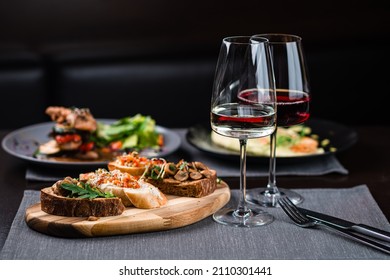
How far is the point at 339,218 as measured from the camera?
6.03 feet

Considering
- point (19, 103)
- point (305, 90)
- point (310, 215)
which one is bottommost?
point (19, 103)

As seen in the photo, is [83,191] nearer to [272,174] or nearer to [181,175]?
[181,175]

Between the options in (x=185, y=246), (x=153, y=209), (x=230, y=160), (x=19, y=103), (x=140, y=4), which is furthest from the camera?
(x=140, y=4)

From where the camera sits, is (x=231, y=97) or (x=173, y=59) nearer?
(x=231, y=97)

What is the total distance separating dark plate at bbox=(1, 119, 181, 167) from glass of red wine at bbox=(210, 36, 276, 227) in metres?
0.59

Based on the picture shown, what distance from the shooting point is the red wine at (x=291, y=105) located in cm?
193

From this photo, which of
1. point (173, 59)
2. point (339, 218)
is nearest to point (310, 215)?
point (339, 218)

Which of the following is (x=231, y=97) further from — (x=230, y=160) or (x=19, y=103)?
(x=19, y=103)

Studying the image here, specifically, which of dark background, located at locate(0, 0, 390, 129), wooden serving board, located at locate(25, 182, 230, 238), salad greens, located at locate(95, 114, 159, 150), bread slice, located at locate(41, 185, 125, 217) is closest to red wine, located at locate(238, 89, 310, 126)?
wooden serving board, located at locate(25, 182, 230, 238)

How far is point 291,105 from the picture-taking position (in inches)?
76.1

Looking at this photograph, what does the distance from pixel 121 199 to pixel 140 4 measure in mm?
2581

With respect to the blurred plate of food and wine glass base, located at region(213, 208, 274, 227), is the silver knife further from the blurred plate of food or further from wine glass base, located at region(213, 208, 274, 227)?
the blurred plate of food

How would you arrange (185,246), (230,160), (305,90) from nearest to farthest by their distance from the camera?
(185,246), (305,90), (230,160)

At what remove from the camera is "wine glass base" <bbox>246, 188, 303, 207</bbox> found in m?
1.97
